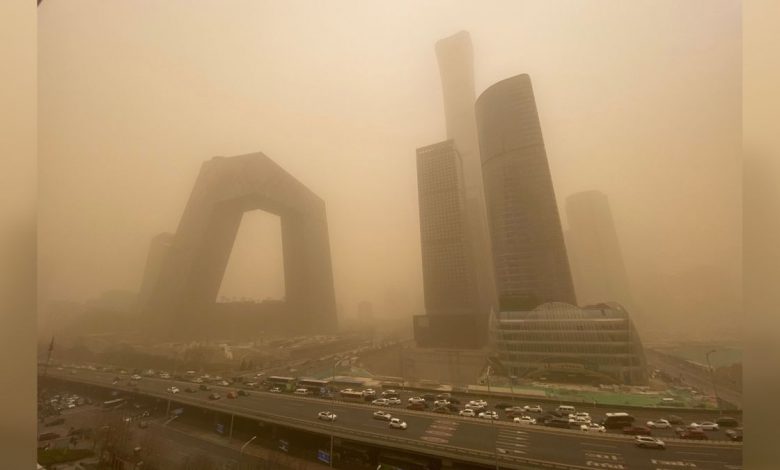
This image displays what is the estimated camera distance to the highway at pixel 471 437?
7.13 ft

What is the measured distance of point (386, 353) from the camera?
3.06 meters

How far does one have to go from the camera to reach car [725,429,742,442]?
1962 mm

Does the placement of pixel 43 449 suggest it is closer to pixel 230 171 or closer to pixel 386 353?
pixel 230 171

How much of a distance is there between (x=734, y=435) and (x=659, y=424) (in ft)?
1.22

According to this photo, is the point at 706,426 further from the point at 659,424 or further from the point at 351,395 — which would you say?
the point at 351,395

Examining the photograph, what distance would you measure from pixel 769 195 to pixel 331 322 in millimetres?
2830

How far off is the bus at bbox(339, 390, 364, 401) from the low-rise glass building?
1236 mm

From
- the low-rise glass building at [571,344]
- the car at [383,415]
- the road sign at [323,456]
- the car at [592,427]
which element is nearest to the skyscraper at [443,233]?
the low-rise glass building at [571,344]

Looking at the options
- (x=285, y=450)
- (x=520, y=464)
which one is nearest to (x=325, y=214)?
(x=285, y=450)

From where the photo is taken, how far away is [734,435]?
6.49 feet

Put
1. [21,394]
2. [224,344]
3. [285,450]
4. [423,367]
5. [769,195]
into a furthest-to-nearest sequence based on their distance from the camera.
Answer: [224,344], [285,450], [423,367], [21,394], [769,195]

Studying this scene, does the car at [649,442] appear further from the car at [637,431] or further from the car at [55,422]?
the car at [55,422]

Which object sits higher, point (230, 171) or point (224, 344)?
point (230, 171)

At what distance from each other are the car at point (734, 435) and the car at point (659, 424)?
0.28 metres
